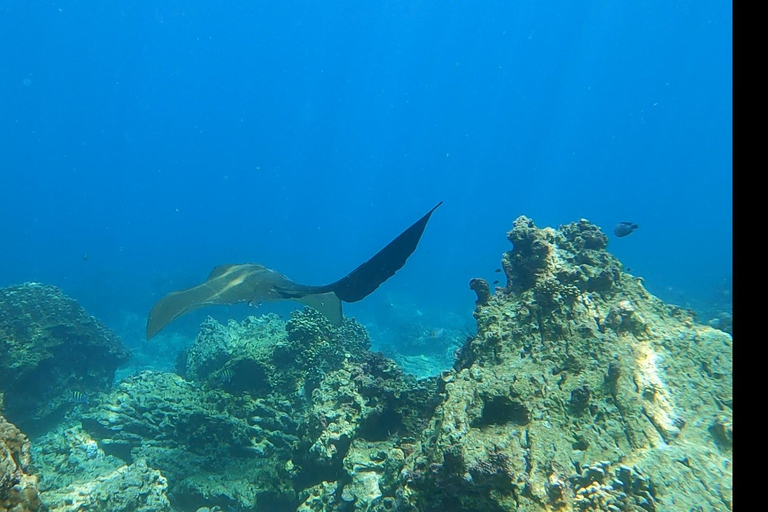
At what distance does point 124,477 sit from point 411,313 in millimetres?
25878

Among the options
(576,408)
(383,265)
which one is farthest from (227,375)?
(576,408)

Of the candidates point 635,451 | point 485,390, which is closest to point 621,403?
point 635,451

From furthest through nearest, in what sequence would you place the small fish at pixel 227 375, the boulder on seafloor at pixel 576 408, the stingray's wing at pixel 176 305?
the small fish at pixel 227 375 < the stingray's wing at pixel 176 305 < the boulder on seafloor at pixel 576 408

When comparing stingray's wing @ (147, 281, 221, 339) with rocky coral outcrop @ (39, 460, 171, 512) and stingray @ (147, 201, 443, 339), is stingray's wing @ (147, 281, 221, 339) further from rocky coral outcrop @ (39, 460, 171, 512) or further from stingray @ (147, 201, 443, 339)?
rocky coral outcrop @ (39, 460, 171, 512)

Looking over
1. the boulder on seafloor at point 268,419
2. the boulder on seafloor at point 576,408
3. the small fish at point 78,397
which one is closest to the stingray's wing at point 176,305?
the boulder on seafloor at point 268,419

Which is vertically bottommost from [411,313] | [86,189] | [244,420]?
[244,420]

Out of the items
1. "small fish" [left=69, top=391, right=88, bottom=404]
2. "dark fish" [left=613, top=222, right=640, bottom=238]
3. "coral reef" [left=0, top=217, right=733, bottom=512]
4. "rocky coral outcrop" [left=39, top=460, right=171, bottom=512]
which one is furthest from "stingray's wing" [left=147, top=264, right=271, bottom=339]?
"dark fish" [left=613, top=222, right=640, bottom=238]

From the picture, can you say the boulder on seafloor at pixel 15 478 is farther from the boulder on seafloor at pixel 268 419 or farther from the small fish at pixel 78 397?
the small fish at pixel 78 397

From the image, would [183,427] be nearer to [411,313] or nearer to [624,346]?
[624,346]

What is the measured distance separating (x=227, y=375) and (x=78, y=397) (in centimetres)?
498

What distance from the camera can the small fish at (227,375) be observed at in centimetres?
785

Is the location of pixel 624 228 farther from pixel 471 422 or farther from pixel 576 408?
pixel 471 422

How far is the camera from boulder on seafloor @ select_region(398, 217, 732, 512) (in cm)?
346

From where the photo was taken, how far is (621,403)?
4.36m
